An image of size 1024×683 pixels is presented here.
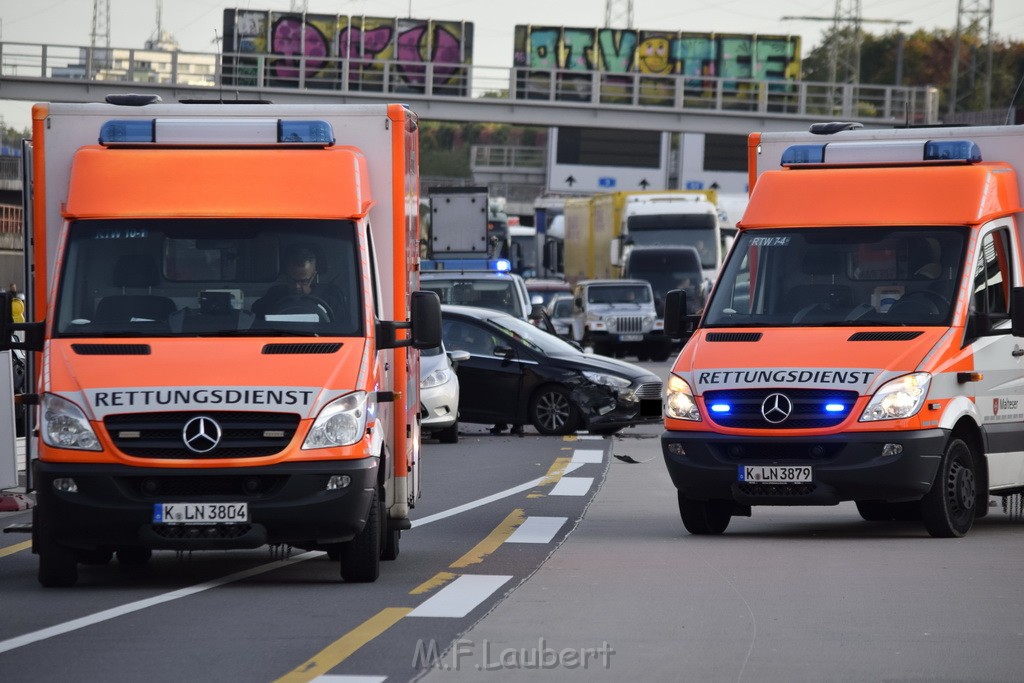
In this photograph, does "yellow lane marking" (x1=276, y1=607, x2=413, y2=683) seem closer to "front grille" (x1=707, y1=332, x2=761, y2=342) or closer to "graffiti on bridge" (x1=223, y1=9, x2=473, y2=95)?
"front grille" (x1=707, y1=332, x2=761, y2=342)

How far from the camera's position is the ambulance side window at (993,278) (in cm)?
1370

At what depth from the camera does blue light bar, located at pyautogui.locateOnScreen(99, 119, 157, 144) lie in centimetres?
1169

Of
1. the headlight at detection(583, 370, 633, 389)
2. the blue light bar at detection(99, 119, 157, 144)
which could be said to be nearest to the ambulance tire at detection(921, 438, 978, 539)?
the blue light bar at detection(99, 119, 157, 144)

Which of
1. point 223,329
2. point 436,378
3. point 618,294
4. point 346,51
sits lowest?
point 618,294

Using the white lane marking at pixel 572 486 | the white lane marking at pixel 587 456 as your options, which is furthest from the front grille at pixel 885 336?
the white lane marking at pixel 587 456

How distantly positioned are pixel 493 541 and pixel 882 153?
4.07 meters

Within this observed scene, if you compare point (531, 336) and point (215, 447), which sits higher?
point (215, 447)

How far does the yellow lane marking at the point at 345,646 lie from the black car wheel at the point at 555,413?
1426cm

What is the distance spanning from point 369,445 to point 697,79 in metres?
65.1

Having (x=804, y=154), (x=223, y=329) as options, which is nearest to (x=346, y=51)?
Answer: (x=804, y=154)

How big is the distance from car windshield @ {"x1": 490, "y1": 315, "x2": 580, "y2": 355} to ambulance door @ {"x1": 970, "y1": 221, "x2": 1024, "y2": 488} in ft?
34.8

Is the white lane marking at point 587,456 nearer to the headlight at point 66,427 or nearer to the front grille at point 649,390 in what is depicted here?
the front grille at point 649,390

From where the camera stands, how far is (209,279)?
1136cm

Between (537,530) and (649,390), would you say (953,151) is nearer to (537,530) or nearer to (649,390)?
(537,530)
